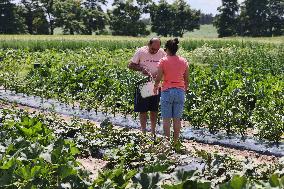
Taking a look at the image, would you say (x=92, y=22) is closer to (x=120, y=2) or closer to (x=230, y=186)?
(x=120, y=2)

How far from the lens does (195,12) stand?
7062 cm

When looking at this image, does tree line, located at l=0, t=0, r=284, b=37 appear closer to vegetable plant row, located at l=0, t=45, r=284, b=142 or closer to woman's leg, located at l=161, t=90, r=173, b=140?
vegetable plant row, located at l=0, t=45, r=284, b=142

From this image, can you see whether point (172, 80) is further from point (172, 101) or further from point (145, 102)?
point (145, 102)

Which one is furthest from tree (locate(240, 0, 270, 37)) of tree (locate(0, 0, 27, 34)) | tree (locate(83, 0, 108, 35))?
tree (locate(0, 0, 27, 34))

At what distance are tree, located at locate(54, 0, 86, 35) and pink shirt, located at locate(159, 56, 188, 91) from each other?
5512 cm

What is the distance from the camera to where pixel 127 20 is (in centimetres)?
6153

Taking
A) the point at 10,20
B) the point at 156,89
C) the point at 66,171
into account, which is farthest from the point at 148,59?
the point at 10,20

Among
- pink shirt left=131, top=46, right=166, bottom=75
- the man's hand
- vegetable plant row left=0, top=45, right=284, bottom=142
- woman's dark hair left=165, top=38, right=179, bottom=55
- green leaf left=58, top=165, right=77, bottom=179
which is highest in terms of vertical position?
woman's dark hair left=165, top=38, right=179, bottom=55

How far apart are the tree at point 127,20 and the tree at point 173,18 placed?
9.18ft

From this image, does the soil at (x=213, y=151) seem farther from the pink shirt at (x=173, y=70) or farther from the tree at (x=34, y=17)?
the tree at (x=34, y=17)

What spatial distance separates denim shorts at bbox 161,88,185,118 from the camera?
6.18 metres

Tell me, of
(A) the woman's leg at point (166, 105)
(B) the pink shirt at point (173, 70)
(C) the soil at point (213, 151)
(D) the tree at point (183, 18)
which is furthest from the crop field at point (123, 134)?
Result: (D) the tree at point (183, 18)

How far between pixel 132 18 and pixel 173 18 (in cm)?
795

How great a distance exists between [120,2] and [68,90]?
5321 centimetres
